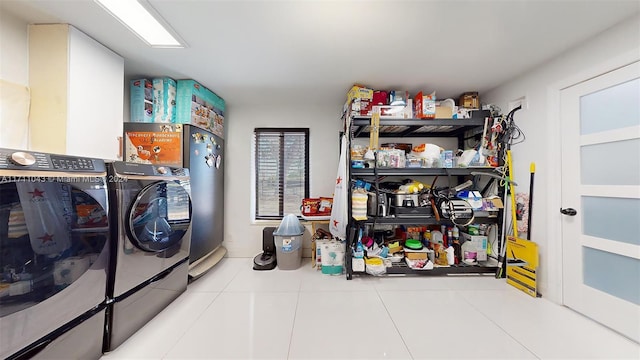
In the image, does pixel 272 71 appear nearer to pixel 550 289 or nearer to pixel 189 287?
pixel 189 287

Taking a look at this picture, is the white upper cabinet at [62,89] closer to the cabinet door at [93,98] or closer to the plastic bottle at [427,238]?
the cabinet door at [93,98]

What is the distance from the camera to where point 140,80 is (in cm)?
213

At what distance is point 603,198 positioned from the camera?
1580mm

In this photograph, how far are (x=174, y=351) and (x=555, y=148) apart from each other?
10.8 ft

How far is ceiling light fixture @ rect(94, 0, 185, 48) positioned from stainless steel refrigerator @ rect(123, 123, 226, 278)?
70 centimetres

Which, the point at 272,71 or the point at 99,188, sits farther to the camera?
the point at 272,71

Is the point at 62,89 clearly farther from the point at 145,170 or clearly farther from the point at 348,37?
the point at 348,37

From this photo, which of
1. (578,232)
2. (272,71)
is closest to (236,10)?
(272,71)

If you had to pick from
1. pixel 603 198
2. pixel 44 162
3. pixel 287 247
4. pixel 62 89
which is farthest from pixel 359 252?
pixel 62 89

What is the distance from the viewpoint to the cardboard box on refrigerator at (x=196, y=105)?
7.36 ft

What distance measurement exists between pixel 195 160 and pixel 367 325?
2126 millimetres

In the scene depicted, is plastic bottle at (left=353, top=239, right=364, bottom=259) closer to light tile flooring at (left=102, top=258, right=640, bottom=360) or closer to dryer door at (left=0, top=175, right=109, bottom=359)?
light tile flooring at (left=102, top=258, right=640, bottom=360)

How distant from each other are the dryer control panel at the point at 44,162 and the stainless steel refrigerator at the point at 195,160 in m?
0.90

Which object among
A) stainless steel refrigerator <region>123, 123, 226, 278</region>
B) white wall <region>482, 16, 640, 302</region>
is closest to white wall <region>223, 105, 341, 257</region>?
stainless steel refrigerator <region>123, 123, 226, 278</region>
